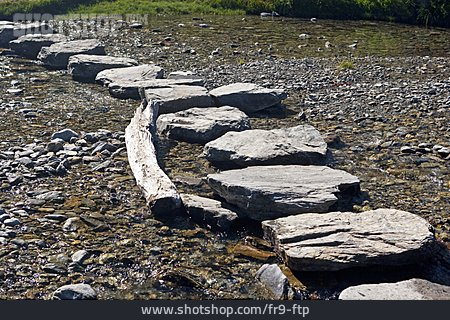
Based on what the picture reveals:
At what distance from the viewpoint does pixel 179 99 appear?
46.1 feet

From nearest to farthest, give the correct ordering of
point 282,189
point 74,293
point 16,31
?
1. point 74,293
2. point 282,189
3. point 16,31

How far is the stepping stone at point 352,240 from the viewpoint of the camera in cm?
745

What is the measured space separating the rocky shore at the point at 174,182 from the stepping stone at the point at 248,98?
0.67 feet

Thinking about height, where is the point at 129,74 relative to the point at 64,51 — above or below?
below

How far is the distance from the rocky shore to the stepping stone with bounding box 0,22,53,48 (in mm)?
4990

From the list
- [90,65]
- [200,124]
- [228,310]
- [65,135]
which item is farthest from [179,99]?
[228,310]

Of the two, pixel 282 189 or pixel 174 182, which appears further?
pixel 174 182

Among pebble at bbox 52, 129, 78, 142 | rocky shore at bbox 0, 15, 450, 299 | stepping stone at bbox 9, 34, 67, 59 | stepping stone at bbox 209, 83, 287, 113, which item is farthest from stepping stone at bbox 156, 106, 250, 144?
stepping stone at bbox 9, 34, 67, 59

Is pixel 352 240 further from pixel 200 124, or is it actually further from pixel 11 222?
pixel 200 124

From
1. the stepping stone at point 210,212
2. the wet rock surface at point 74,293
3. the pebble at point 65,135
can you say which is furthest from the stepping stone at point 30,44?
the wet rock surface at point 74,293

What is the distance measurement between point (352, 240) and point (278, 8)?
23.9 metres

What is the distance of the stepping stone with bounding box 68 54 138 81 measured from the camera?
17859 mm

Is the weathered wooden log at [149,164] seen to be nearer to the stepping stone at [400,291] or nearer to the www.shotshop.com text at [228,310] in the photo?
the www.shotshop.com text at [228,310]

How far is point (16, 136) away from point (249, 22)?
55.8 feet
